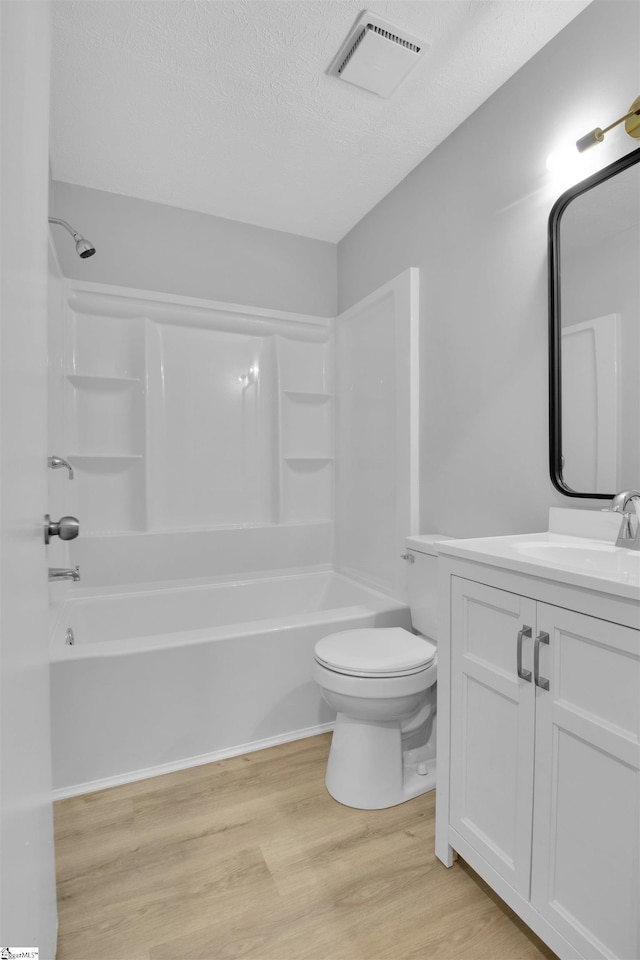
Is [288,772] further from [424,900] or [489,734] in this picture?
[489,734]

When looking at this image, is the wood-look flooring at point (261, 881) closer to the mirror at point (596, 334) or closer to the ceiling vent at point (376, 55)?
the mirror at point (596, 334)

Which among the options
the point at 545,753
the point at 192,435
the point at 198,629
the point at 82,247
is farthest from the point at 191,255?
the point at 545,753

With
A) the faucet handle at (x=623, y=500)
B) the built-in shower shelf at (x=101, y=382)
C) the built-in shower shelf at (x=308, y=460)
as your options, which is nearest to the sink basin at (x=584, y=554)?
the faucet handle at (x=623, y=500)

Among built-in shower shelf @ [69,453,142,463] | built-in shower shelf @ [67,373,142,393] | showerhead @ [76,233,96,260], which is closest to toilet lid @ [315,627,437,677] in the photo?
built-in shower shelf @ [69,453,142,463]

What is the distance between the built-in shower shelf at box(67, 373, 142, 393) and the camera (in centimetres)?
256

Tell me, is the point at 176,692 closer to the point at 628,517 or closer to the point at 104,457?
the point at 104,457

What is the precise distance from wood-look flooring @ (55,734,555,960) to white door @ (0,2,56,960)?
337 mm

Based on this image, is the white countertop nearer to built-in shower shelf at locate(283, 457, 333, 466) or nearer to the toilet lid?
the toilet lid

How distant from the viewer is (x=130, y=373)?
2.71 m

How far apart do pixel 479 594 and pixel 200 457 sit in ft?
6.44

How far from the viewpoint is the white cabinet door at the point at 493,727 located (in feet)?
3.74

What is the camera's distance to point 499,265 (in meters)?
1.92

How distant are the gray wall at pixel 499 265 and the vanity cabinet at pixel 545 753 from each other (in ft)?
2.00

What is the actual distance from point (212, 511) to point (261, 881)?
183 cm
